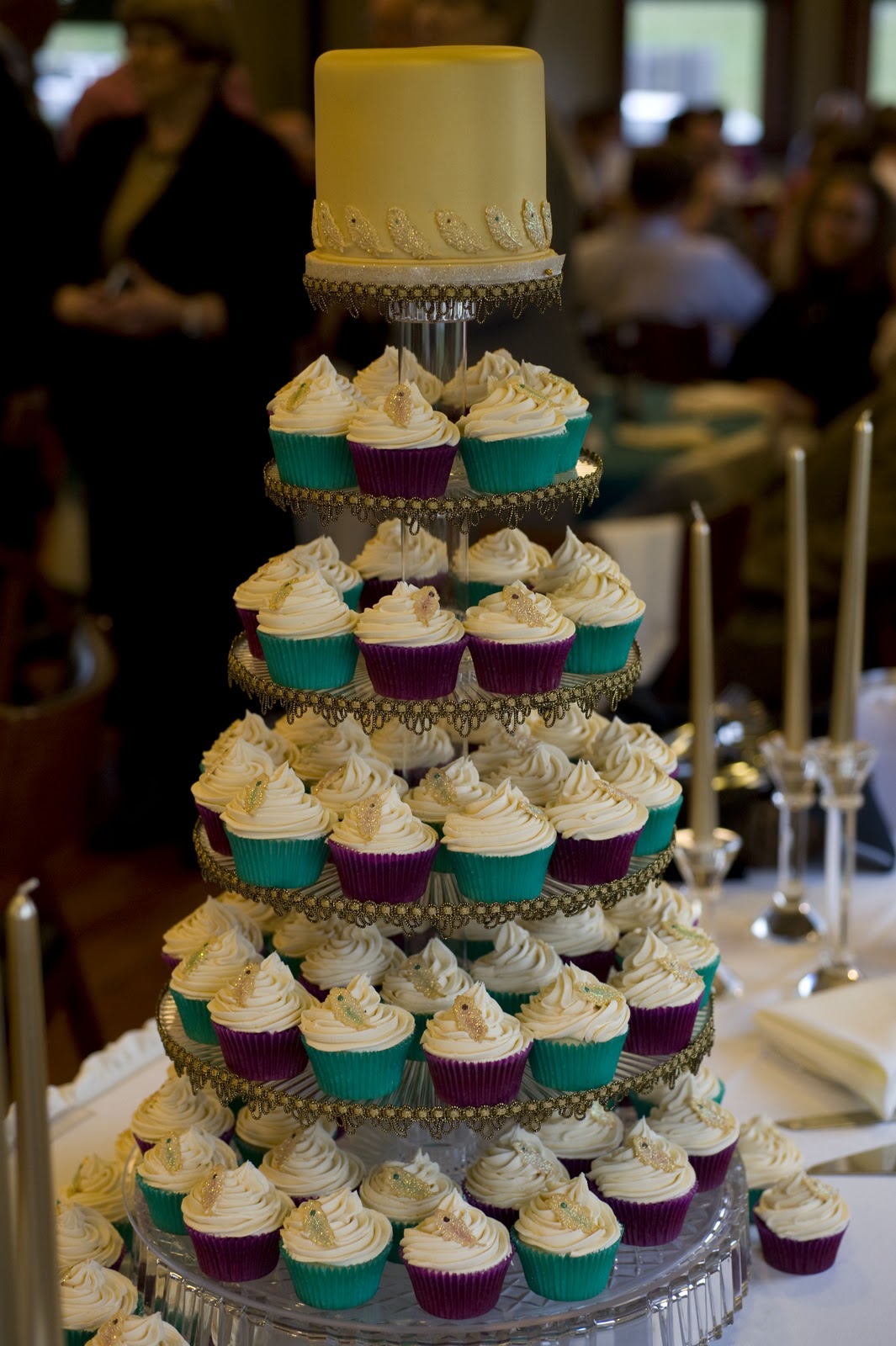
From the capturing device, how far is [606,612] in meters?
1.34

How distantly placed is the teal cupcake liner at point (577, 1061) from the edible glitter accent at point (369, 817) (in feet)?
0.68

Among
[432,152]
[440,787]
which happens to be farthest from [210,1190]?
[432,152]

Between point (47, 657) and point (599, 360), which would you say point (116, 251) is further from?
point (599, 360)

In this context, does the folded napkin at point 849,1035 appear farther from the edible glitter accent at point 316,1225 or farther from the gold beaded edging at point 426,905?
the edible glitter accent at point 316,1225

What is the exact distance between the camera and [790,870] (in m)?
1.98

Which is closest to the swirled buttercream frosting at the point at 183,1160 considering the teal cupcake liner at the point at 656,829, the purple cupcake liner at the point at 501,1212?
the purple cupcake liner at the point at 501,1212

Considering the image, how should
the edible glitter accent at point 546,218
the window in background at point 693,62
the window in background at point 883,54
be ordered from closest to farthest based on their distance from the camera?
1. the edible glitter accent at point 546,218
2. the window in background at point 883,54
3. the window in background at point 693,62

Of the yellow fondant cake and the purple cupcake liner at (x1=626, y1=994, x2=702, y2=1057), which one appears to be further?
the purple cupcake liner at (x1=626, y1=994, x2=702, y2=1057)

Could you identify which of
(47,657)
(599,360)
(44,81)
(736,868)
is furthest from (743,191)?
(736,868)

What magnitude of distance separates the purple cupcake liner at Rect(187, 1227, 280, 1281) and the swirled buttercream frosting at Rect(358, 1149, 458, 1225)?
0.27 ft

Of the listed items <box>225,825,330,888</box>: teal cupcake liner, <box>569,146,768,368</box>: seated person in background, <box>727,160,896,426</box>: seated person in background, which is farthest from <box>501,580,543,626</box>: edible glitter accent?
<box>569,146,768,368</box>: seated person in background

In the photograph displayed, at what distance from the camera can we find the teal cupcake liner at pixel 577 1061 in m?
1.26

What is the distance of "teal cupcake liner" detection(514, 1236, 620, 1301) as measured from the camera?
1.22 m

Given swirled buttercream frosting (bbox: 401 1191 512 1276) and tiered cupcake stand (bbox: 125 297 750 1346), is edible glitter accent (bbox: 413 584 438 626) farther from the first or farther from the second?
swirled buttercream frosting (bbox: 401 1191 512 1276)
